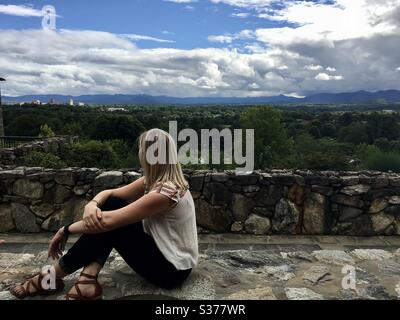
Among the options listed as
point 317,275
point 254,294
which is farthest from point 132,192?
point 317,275

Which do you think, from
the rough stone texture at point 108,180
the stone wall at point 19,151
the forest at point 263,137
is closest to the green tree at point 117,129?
the forest at point 263,137

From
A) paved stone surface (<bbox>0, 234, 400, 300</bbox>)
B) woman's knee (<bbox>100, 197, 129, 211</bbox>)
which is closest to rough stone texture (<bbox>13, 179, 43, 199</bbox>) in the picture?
paved stone surface (<bbox>0, 234, 400, 300</bbox>)

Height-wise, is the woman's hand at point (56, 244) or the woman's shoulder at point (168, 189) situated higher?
the woman's shoulder at point (168, 189)

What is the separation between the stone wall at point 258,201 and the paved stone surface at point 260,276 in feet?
4.99

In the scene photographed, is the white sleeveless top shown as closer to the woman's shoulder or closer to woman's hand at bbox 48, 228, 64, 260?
the woman's shoulder

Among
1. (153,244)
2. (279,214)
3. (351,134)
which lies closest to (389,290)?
(153,244)

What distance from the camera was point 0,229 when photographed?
491 cm

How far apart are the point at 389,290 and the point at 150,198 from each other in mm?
1546

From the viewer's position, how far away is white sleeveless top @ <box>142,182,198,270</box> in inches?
95.6

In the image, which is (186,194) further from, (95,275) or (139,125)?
(139,125)

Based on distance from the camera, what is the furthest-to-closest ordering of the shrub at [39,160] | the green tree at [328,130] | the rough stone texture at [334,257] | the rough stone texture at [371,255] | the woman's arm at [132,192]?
the green tree at [328,130] < the shrub at [39,160] < the rough stone texture at [371,255] < the rough stone texture at [334,257] < the woman's arm at [132,192]

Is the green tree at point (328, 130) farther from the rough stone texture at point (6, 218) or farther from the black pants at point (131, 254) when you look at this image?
the black pants at point (131, 254)

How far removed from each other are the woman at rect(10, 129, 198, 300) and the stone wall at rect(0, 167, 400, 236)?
95.3 inches

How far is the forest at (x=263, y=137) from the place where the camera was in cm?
1683
